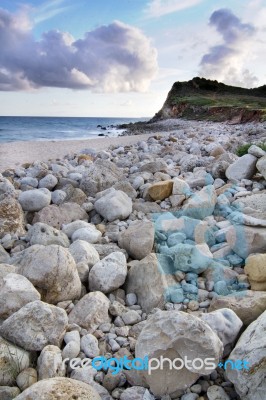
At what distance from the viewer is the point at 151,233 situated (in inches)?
132

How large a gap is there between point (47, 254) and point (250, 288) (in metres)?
1.47

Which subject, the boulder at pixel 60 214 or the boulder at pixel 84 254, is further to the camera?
the boulder at pixel 60 214

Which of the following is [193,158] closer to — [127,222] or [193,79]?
[127,222]

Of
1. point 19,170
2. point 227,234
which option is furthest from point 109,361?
point 19,170

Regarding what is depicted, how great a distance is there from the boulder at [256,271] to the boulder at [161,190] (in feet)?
6.44

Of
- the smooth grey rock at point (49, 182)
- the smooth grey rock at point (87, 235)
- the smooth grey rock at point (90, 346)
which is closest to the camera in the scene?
the smooth grey rock at point (90, 346)

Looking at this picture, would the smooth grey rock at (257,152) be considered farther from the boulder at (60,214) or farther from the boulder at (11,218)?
the boulder at (11,218)

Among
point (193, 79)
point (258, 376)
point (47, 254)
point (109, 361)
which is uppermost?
point (193, 79)

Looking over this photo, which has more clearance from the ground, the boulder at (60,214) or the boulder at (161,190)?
the boulder at (161,190)

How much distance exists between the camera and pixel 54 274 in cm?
259

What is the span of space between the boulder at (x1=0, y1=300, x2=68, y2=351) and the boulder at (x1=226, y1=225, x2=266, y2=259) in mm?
1625

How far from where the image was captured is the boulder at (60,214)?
13.4 feet

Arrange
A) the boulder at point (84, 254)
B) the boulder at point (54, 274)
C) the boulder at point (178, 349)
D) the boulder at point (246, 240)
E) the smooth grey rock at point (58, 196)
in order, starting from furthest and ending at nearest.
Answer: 1. the smooth grey rock at point (58, 196)
2. the boulder at point (246, 240)
3. the boulder at point (84, 254)
4. the boulder at point (54, 274)
5. the boulder at point (178, 349)

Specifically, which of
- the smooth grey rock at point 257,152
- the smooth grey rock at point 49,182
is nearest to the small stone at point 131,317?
the smooth grey rock at point 49,182
